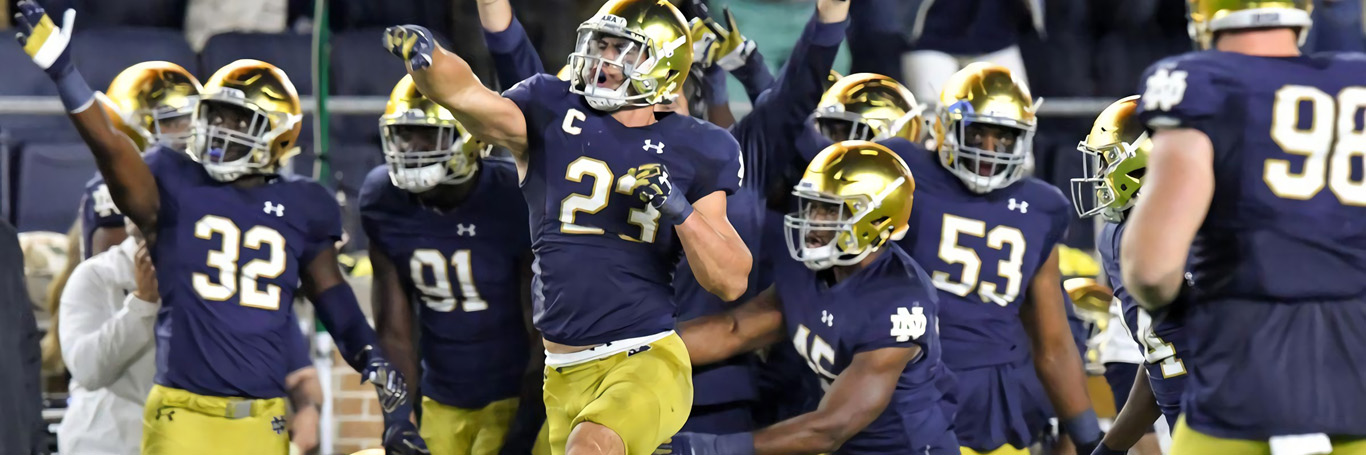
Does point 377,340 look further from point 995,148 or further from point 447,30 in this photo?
point 447,30

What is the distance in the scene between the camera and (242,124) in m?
4.86

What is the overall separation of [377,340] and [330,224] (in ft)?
1.22

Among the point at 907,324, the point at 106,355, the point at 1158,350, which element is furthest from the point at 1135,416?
the point at 106,355

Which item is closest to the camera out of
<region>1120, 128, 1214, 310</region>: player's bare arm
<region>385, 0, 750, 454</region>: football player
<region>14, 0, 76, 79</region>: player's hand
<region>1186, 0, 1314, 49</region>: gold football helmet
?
<region>1120, 128, 1214, 310</region>: player's bare arm

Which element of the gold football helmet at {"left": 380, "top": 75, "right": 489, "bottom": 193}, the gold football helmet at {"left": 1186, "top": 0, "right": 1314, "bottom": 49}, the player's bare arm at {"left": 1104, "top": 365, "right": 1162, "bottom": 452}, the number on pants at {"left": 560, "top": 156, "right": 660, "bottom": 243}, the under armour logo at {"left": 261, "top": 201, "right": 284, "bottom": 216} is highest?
the gold football helmet at {"left": 1186, "top": 0, "right": 1314, "bottom": 49}

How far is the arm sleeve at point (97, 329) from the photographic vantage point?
5102 millimetres

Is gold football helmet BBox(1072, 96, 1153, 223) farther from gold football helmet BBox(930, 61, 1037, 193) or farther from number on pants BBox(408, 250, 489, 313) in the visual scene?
number on pants BBox(408, 250, 489, 313)

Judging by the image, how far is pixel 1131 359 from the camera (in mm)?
5223

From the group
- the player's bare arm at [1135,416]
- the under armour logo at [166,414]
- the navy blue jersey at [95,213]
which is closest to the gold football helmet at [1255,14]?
the player's bare arm at [1135,416]

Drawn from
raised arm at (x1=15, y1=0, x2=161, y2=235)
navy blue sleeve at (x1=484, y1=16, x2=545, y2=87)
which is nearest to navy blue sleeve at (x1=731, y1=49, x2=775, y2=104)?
navy blue sleeve at (x1=484, y1=16, x2=545, y2=87)

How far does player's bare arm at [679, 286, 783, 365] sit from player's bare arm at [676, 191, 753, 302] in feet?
1.55

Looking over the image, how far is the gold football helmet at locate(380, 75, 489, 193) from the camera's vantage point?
488 cm

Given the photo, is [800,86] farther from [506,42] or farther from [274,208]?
[274,208]

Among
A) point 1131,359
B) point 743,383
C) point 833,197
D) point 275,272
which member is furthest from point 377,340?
point 1131,359
